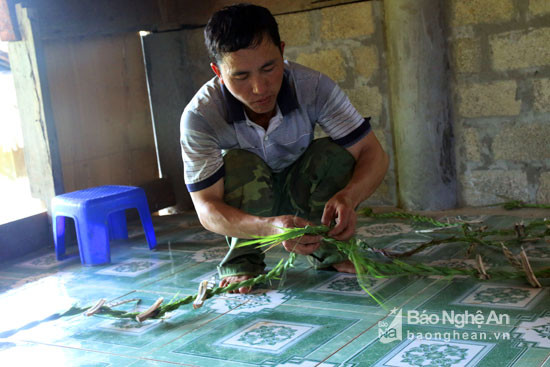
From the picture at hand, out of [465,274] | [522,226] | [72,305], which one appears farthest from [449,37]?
[72,305]

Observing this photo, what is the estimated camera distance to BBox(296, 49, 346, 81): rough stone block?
12.4ft

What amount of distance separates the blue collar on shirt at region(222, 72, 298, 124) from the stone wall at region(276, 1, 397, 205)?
4.40 feet

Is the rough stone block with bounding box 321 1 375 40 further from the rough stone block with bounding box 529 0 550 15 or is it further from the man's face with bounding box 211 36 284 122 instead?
the man's face with bounding box 211 36 284 122

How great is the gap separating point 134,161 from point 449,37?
6.64 feet

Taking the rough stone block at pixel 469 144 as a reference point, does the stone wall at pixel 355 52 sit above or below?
above

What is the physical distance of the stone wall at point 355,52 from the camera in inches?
144

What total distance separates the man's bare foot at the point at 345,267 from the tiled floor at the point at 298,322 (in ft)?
0.11

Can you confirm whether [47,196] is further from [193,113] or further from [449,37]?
[449,37]

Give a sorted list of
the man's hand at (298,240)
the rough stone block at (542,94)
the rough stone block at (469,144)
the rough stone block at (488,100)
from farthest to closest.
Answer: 1. the rough stone block at (469,144)
2. the rough stone block at (488,100)
3. the rough stone block at (542,94)
4. the man's hand at (298,240)

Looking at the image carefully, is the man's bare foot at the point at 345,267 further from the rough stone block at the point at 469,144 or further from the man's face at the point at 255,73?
the rough stone block at the point at 469,144

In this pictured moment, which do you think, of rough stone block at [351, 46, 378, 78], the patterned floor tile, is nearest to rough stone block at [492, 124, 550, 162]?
rough stone block at [351, 46, 378, 78]

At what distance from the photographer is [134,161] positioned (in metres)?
4.22


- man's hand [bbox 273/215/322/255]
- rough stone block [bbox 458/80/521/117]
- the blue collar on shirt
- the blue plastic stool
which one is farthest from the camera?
rough stone block [bbox 458/80/521/117]

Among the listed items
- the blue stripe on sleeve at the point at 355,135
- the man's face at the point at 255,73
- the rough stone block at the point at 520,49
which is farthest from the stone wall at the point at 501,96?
the man's face at the point at 255,73
